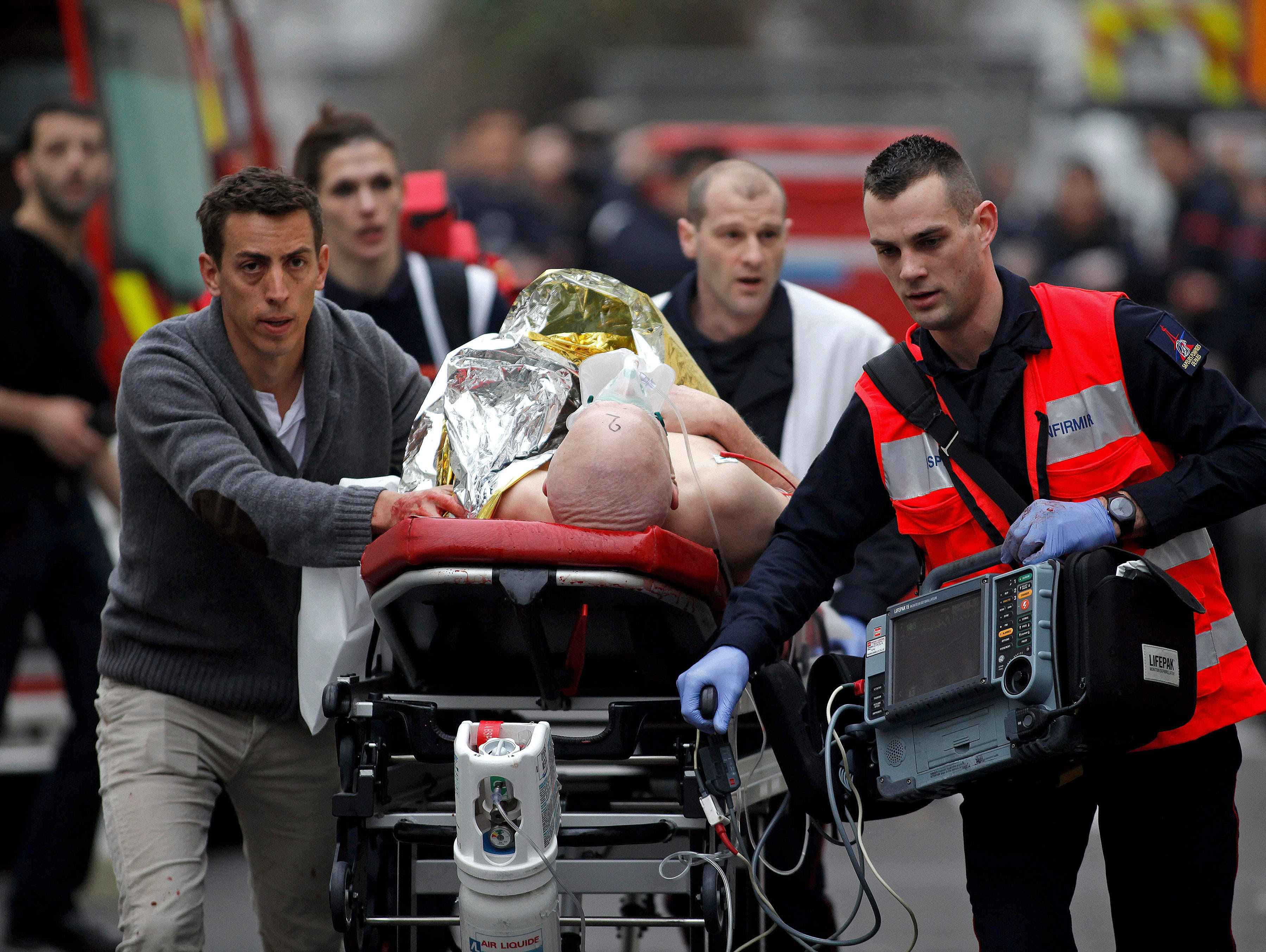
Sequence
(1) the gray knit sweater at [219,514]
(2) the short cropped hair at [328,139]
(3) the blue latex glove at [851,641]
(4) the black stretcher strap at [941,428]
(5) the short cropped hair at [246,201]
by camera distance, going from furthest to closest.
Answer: (2) the short cropped hair at [328,139] < (3) the blue latex glove at [851,641] < (5) the short cropped hair at [246,201] < (1) the gray knit sweater at [219,514] < (4) the black stretcher strap at [941,428]

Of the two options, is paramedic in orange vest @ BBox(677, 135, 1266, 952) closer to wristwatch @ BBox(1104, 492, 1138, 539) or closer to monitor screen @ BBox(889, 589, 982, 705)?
wristwatch @ BBox(1104, 492, 1138, 539)

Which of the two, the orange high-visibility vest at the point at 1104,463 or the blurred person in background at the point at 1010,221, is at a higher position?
the blurred person in background at the point at 1010,221

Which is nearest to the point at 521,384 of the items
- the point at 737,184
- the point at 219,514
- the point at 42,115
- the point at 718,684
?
the point at 219,514

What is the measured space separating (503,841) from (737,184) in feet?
8.36

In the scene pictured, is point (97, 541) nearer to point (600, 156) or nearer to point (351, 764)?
point (351, 764)

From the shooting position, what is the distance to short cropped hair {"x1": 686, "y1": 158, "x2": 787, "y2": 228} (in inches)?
199

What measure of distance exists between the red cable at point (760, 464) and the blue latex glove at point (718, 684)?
0.56 metres

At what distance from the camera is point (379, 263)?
5410 mm

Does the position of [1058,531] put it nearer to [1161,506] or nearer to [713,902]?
[1161,506]

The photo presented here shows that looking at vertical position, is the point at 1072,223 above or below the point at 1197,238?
above

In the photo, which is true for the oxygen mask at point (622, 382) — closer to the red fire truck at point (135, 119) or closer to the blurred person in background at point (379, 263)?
the blurred person in background at point (379, 263)

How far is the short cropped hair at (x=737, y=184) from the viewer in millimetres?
5059

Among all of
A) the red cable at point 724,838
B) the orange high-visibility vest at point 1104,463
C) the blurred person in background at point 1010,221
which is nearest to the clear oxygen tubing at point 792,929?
the red cable at point 724,838

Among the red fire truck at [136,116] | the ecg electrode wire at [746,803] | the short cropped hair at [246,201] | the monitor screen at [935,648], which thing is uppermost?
the red fire truck at [136,116]
